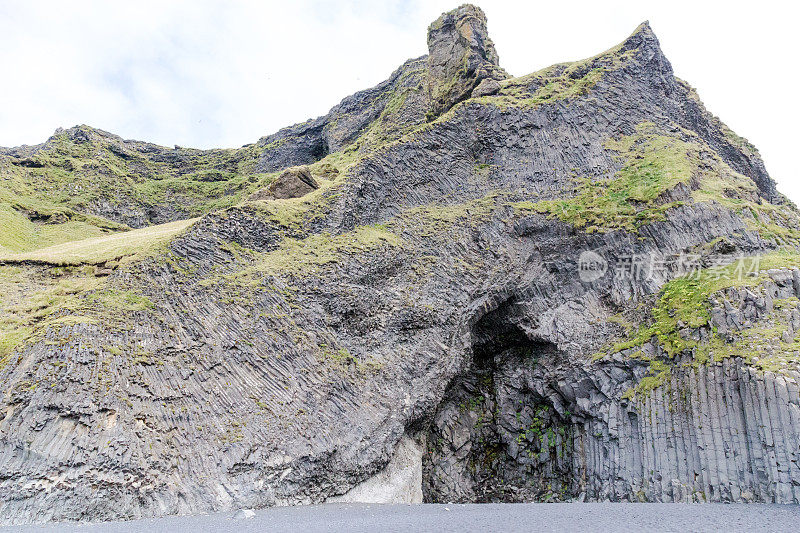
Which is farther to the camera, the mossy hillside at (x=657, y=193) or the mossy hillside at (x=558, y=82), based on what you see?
the mossy hillside at (x=558, y=82)

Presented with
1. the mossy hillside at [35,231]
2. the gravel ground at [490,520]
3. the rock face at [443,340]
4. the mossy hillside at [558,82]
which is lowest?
the gravel ground at [490,520]

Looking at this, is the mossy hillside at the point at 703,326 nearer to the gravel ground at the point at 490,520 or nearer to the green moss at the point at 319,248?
the gravel ground at the point at 490,520

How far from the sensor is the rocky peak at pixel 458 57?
3559 centimetres

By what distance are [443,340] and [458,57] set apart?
2716 cm

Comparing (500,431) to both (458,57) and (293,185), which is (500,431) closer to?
(293,185)

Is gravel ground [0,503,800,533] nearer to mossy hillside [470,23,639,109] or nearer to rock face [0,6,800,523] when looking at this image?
rock face [0,6,800,523]

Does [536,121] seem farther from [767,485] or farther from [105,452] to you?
[105,452]

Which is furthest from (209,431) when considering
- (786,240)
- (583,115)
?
(583,115)

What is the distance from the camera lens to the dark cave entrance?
61.9ft

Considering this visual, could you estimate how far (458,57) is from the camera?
124 ft

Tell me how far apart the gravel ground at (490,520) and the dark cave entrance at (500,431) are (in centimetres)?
405

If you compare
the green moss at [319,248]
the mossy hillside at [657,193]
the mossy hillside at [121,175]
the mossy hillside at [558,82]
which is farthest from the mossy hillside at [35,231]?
the mossy hillside at [657,193]

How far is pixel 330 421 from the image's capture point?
1688 cm

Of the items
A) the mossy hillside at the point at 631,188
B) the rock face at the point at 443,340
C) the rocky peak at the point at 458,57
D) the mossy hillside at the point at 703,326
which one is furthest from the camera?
the rocky peak at the point at 458,57
